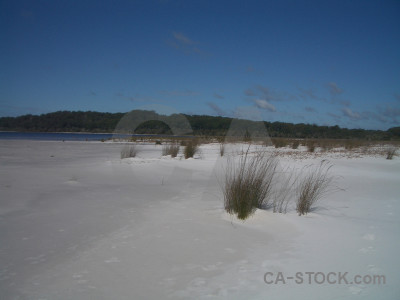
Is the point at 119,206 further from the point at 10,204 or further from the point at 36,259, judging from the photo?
the point at 36,259

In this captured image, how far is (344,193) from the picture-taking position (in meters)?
5.21

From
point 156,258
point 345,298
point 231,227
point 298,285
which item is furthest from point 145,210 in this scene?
point 345,298

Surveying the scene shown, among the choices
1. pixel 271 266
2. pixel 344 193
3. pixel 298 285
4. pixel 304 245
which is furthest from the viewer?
pixel 344 193

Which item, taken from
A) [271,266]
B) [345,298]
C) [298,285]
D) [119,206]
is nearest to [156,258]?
[271,266]

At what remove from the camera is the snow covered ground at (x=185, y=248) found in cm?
189

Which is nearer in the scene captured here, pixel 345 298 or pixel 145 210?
pixel 345 298

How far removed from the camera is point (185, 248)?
2559mm

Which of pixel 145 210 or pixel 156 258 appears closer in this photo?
pixel 156 258

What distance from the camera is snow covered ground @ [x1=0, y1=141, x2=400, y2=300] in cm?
189

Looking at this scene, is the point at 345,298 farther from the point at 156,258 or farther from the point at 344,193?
the point at 344,193

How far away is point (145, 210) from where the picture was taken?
384 centimetres

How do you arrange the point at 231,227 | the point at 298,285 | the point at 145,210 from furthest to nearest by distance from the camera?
the point at 145,210
the point at 231,227
the point at 298,285

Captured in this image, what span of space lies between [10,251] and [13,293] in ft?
2.42

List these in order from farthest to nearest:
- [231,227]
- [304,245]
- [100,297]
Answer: [231,227] → [304,245] → [100,297]
